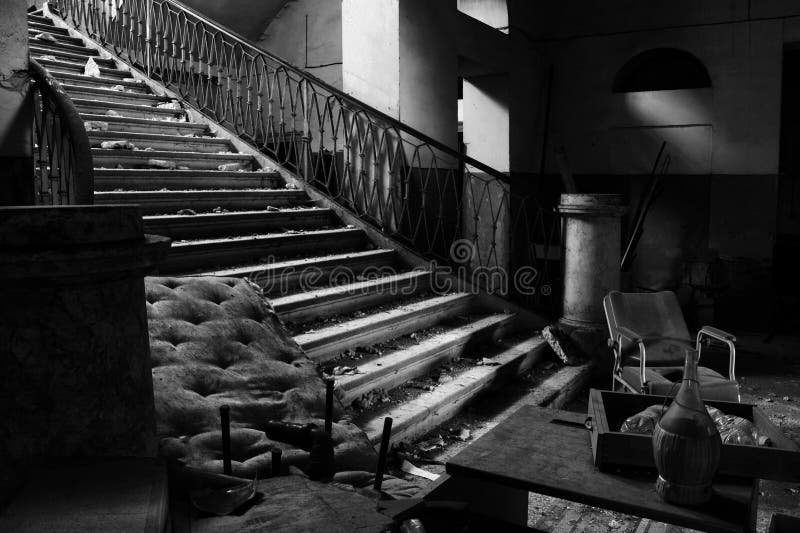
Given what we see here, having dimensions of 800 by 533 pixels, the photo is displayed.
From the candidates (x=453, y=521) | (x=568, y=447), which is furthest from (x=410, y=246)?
(x=453, y=521)

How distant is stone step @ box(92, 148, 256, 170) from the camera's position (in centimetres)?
577

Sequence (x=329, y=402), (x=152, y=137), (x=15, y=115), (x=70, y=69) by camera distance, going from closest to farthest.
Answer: (x=329, y=402)
(x=15, y=115)
(x=152, y=137)
(x=70, y=69)

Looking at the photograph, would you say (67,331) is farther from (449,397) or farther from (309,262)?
(309,262)

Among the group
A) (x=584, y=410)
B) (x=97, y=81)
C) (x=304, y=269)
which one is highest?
(x=97, y=81)

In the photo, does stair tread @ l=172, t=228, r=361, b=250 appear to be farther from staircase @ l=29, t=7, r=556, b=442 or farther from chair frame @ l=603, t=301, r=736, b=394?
chair frame @ l=603, t=301, r=736, b=394

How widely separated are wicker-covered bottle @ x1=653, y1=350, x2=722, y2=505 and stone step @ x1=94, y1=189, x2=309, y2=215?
4.20 m

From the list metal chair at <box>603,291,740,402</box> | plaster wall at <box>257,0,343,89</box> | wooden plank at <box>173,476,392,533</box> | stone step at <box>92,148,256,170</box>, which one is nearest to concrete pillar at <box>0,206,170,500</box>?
wooden plank at <box>173,476,392,533</box>

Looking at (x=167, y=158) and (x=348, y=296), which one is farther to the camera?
(x=167, y=158)

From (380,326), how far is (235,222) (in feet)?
5.29

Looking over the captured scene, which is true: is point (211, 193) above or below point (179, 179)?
below

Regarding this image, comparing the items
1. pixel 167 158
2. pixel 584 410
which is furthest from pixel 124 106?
pixel 584 410

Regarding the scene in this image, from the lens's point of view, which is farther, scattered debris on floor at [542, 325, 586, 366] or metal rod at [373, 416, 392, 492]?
scattered debris on floor at [542, 325, 586, 366]

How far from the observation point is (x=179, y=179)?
590 centimetres

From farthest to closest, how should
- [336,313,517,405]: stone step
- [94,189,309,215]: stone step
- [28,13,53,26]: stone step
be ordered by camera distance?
[28,13,53,26]: stone step
[94,189,309,215]: stone step
[336,313,517,405]: stone step
